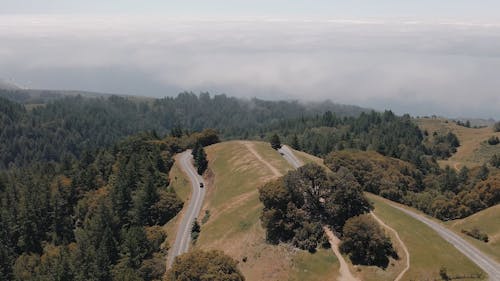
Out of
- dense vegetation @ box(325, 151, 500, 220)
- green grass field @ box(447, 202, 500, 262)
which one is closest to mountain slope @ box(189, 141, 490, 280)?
green grass field @ box(447, 202, 500, 262)

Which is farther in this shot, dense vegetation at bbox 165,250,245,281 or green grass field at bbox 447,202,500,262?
green grass field at bbox 447,202,500,262

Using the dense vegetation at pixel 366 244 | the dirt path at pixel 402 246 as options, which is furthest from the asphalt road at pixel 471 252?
the dense vegetation at pixel 366 244

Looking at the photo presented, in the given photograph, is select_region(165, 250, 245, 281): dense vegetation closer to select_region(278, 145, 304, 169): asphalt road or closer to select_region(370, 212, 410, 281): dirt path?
select_region(370, 212, 410, 281): dirt path

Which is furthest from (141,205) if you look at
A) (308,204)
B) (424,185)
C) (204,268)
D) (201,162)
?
(424,185)

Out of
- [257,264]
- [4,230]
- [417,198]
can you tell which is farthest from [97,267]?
[417,198]

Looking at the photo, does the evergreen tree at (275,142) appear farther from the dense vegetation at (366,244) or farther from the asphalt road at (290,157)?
the dense vegetation at (366,244)

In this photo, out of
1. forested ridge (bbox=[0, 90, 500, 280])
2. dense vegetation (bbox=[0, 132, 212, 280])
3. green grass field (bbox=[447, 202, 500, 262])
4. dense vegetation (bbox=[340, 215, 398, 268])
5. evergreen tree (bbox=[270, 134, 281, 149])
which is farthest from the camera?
evergreen tree (bbox=[270, 134, 281, 149])
